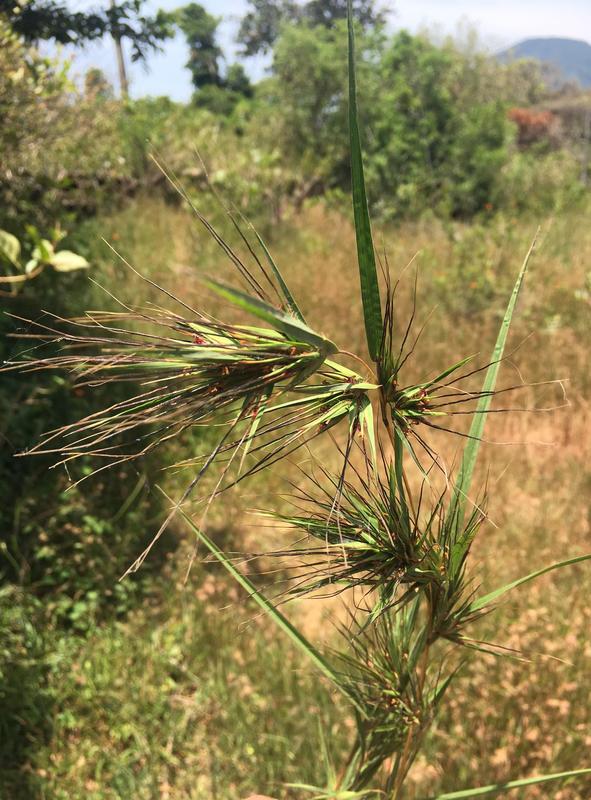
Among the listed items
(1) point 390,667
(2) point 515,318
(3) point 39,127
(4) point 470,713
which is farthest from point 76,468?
(2) point 515,318

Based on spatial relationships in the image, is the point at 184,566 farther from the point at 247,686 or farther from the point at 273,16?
the point at 273,16

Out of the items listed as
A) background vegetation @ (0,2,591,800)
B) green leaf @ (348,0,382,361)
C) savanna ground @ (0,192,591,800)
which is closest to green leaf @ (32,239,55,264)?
background vegetation @ (0,2,591,800)

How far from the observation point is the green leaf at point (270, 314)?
43cm

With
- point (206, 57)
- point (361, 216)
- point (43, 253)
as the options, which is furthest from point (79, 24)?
point (206, 57)

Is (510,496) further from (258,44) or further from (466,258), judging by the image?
(258,44)

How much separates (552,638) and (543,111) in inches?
1021

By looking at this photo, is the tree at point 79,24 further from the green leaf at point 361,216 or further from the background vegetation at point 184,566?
the green leaf at point 361,216

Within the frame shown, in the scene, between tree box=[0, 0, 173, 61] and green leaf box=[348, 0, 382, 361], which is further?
tree box=[0, 0, 173, 61]

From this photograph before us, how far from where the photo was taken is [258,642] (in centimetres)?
269

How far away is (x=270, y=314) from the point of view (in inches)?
18.2

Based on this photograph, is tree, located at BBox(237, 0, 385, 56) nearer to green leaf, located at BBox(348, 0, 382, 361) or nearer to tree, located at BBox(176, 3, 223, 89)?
tree, located at BBox(176, 3, 223, 89)

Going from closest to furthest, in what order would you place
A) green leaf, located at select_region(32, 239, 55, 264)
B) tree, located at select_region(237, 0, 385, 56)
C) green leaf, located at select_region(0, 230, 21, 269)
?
green leaf, located at select_region(0, 230, 21, 269) < green leaf, located at select_region(32, 239, 55, 264) < tree, located at select_region(237, 0, 385, 56)

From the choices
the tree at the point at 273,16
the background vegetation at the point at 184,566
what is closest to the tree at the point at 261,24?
the tree at the point at 273,16

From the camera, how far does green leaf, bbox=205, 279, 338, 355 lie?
0.43m
